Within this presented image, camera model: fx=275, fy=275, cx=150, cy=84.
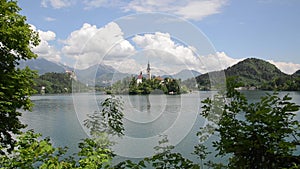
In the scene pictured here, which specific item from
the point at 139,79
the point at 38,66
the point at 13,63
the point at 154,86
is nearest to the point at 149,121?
the point at 154,86

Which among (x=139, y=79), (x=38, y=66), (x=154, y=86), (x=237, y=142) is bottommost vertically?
(x=237, y=142)

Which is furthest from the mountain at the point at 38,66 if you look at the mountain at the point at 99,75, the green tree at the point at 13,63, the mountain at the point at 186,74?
the mountain at the point at 186,74

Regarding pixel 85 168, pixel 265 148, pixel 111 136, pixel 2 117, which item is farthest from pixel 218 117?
pixel 2 117

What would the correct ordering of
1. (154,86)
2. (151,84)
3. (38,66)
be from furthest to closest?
1. (38,66)
2. (154,86)
3. (151,84)

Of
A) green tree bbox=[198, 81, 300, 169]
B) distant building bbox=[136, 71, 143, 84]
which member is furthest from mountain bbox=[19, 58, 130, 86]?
green tree bbox=[198, 81, 300, 169]

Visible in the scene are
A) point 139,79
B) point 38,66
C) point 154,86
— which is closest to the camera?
point 139,79

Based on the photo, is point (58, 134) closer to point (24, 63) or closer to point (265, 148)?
point (24, 63)

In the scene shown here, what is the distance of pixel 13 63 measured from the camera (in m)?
7.46

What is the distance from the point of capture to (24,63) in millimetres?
8922

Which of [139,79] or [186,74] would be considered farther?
[139,79]

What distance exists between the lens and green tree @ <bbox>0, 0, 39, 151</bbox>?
6535 mm

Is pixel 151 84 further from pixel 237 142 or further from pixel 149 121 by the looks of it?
pixel 237 142

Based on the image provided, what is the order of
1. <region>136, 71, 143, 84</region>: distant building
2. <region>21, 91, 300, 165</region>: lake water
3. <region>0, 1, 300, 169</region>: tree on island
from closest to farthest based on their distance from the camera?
<region>0, 1, 300, 169</region>: tree on island, <region>136, 71, 143, 84</region>: distant building, <region>21, 91, 300, 165</region>: lake water

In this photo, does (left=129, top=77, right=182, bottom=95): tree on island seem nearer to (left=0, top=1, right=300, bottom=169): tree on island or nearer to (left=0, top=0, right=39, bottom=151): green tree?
(left=0, top=1, right=300, bottom=169): tree on island
